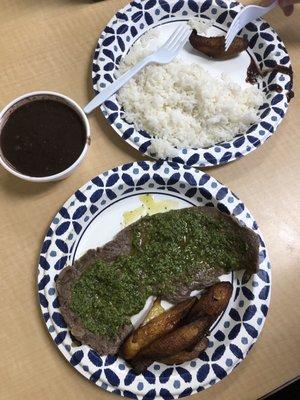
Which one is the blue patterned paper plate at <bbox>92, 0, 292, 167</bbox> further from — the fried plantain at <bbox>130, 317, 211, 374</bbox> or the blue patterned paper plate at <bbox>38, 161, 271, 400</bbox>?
the fried plantain at <bbox>130, 317, 211, 374</bbox>

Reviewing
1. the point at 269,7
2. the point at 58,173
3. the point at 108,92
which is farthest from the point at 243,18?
the point at 58,173

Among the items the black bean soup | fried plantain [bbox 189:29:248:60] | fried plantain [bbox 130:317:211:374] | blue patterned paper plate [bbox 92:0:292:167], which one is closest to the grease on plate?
blue patterned paper plate [bbox 92:0:292:167]

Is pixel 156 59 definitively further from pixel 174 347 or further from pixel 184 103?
pixel 174 347

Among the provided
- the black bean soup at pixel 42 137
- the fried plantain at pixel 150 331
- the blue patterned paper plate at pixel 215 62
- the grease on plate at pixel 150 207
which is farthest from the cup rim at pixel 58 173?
the fried plantain at pixel 150 331

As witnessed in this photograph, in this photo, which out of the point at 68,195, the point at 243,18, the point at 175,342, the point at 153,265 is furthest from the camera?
the point at 243,18

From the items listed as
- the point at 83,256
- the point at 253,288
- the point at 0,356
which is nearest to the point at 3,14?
the point at 83,256

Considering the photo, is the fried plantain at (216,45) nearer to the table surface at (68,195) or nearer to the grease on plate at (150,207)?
the table surface at (68,195)
